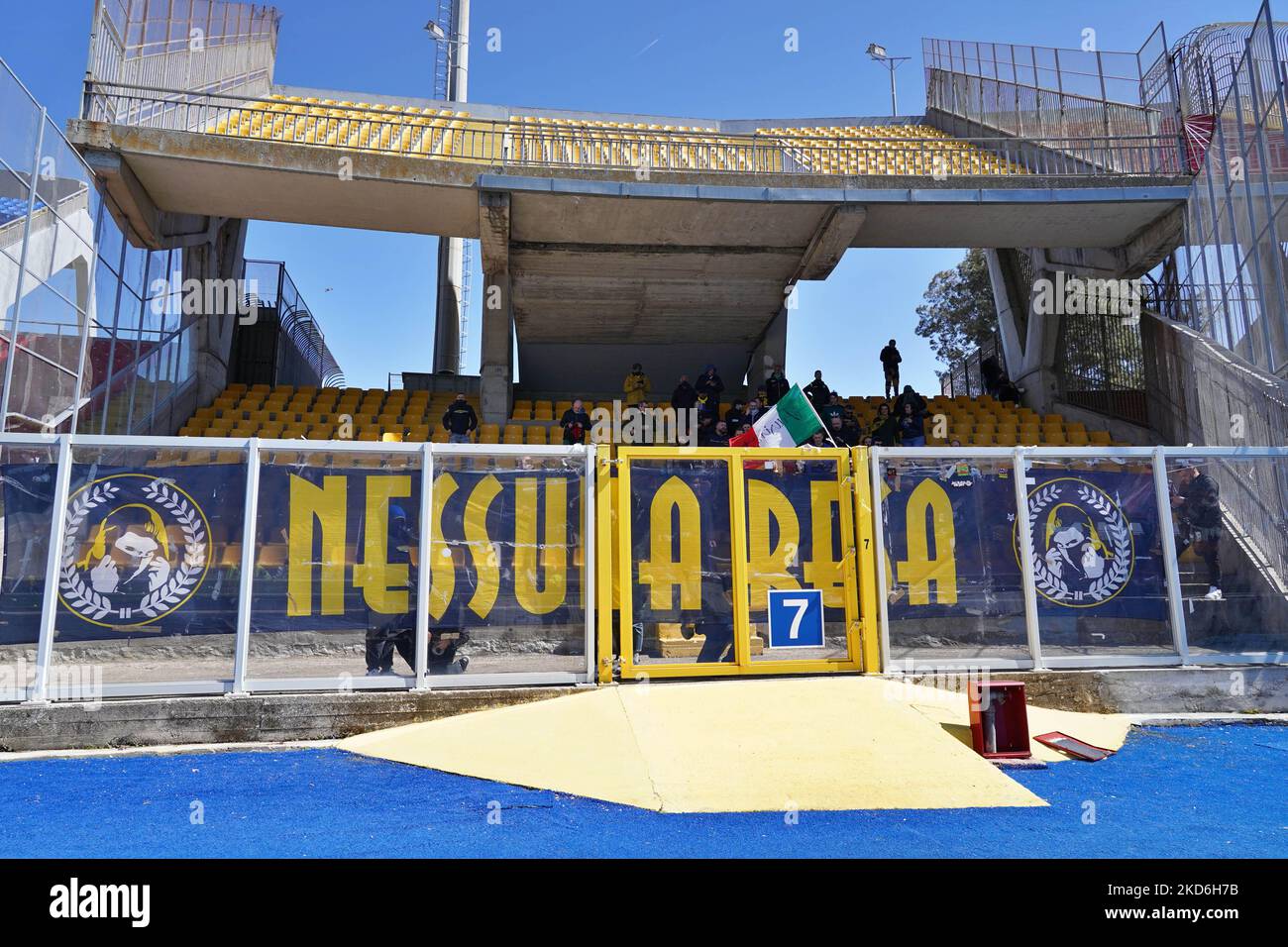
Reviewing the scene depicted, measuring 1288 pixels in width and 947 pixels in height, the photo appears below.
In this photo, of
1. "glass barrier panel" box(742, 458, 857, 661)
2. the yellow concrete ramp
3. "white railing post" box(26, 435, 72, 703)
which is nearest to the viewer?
the yellow concrete ramp

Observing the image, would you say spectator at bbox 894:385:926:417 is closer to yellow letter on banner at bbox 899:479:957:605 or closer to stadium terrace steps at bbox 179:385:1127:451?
stadium terrace steps at bbox 179:385:1127:451

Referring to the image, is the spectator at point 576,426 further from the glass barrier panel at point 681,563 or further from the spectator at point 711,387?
the glass barrier panel at point 681,563

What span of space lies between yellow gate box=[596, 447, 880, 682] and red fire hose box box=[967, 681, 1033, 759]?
141 cm

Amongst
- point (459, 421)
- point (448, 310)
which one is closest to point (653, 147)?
point (459, 421)

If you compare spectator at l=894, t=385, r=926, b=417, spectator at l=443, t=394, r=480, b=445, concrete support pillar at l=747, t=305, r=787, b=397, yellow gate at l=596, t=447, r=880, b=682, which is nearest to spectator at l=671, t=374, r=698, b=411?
concrete support pillar at l=747, t=305, r=787, b=397

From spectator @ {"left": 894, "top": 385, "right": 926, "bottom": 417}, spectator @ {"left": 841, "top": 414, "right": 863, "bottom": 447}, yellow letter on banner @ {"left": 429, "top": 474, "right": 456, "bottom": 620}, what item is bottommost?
yellow letter on banner @ {"left": 429, "top": 474, "right": 456, "bottom": 620}

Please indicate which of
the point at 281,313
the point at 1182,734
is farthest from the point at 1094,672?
the point at 281,313

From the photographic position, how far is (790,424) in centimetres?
774

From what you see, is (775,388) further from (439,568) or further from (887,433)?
(439,568)

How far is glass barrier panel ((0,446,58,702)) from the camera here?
6.08 m

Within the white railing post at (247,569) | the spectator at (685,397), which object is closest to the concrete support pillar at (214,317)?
the spectator at (685,397)

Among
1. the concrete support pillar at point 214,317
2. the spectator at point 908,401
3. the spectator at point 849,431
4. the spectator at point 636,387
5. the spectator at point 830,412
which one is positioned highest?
the concrete support pillar at point 214,317

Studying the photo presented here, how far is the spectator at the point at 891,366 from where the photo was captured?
68.5 ft

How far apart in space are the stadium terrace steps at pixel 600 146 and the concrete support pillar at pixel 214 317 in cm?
256
